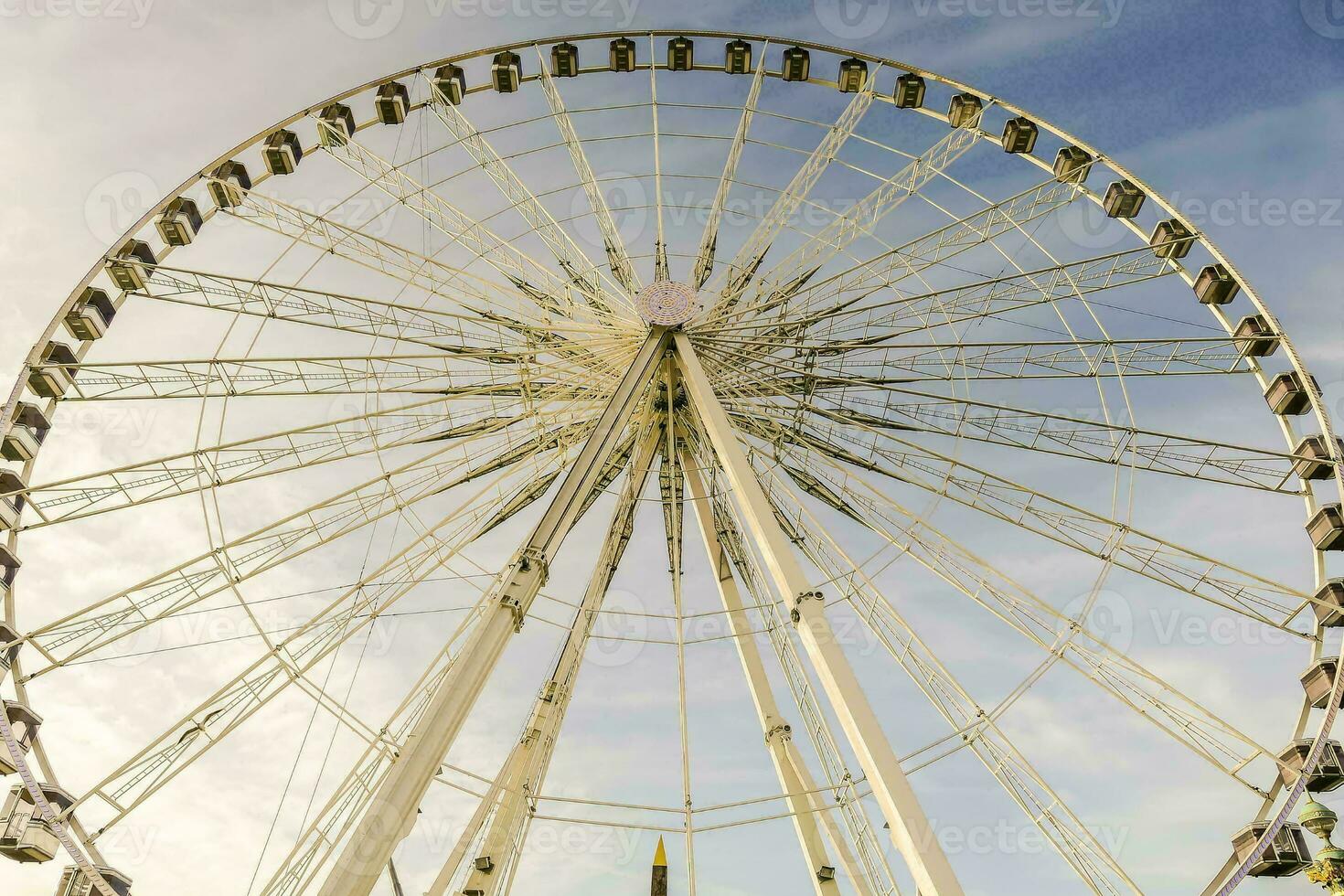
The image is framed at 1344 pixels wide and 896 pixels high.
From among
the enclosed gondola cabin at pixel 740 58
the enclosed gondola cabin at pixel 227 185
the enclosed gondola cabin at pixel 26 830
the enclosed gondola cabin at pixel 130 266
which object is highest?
the enclosed gondola cabin at pixel 740 58

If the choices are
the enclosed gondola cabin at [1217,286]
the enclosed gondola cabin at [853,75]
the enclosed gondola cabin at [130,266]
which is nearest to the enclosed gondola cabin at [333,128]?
the enclosed gondola cabin at [130,266]

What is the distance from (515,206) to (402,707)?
37.7 ft

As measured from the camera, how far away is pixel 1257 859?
50.5 feet

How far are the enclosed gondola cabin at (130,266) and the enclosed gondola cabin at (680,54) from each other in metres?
13.1

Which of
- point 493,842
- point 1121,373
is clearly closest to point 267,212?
point 493,842

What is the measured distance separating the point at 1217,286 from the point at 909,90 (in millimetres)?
8274

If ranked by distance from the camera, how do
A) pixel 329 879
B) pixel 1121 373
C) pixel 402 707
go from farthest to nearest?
pixel 1121 373 < pixel 402 707 < pixel 329 879

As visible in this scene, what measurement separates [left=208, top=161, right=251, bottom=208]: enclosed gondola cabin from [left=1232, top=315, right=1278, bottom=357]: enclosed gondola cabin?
67.8 feet

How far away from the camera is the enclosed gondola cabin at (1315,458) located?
1755cm

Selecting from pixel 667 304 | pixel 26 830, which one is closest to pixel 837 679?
pixel 667 304

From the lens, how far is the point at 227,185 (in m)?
19.4

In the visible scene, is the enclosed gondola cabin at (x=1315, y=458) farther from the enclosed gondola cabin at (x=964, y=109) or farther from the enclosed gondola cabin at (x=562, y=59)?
the enclosed gondola cabin at (x=562, y=59)

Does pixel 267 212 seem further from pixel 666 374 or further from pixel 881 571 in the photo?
pixel 881 571

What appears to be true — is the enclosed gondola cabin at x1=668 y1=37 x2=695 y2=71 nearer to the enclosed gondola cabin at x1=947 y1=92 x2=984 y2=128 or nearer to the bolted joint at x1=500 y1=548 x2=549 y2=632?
the enclosed gondola cabin at x1=947 y1=92 x2=984 y2=128
